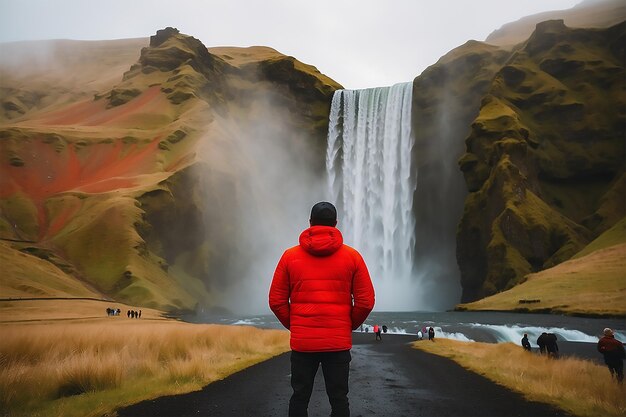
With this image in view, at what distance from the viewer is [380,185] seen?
11206 cm

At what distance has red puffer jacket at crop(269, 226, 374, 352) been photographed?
6039 mm

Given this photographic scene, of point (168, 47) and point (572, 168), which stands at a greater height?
point (168, 47)

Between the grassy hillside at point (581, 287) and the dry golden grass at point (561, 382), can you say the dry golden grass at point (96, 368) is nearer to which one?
the dry golden grass at point (561, 382)

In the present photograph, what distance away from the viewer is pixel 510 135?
314 feet

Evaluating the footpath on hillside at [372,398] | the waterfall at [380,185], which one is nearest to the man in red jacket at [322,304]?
the footpath on hillside at [372,398]

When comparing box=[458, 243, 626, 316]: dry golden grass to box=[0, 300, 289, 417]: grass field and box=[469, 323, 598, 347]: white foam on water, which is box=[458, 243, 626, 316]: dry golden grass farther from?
box=[0, 300, 289, 417]: grass field

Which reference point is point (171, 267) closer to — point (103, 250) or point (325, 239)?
point (103, 250)

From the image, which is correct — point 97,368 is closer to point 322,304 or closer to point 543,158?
point 322,304

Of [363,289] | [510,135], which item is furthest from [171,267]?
[363,289]

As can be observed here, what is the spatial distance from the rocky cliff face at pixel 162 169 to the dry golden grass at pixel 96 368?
137 feet

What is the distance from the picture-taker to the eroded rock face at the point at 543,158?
284 feet

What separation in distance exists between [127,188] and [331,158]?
53.0m

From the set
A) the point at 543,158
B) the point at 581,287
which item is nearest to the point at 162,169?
the point at 543,158

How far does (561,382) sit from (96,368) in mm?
12691
